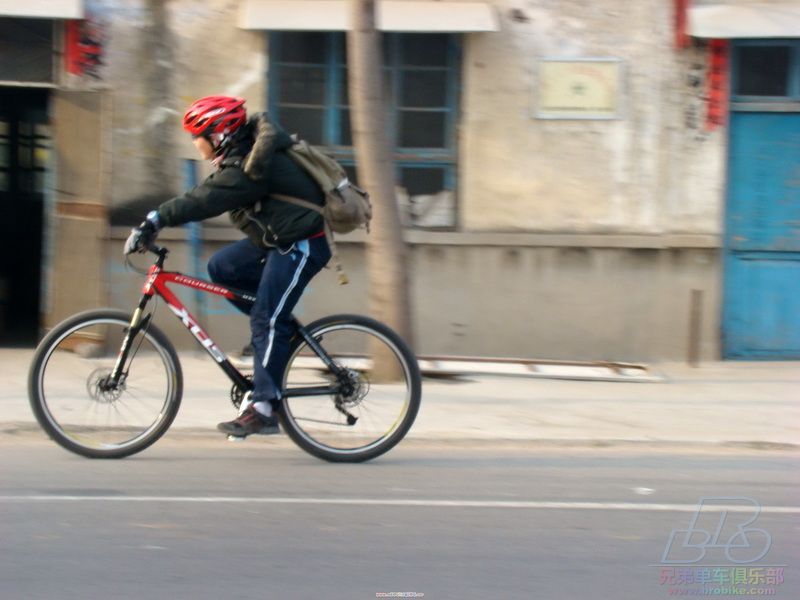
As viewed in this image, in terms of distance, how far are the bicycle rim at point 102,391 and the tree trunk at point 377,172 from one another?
8.59 feet

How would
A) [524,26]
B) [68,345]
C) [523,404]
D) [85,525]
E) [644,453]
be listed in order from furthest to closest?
[524,26] < [523,404] < [644,453] < [68,345] < [85,525]

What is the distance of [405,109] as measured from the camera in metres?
9.82

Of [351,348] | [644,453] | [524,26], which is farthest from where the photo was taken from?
[524,26]

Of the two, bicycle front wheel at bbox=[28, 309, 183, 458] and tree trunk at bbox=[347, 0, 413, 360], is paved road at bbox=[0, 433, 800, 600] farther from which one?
tree trunk at bbox=[347, 0, 413, 360]

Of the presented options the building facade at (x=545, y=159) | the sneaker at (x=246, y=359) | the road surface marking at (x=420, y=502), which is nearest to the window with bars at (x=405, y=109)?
the building facade at (x=545, y=159)

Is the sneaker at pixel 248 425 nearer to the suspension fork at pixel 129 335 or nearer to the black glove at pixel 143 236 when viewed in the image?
the suspension fork at pixel 129 335

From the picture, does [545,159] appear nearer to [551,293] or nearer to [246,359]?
[551,293]

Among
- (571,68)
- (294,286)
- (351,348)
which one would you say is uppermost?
(571,68)

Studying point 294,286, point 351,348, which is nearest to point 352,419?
point 351,348

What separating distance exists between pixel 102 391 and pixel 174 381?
A: 0.36m

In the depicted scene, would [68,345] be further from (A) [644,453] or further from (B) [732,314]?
(B) [732,314]

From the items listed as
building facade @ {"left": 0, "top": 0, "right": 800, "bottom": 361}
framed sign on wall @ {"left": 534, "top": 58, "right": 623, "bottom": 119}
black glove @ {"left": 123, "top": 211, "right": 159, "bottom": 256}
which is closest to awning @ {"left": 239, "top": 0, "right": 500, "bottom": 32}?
building facade @ {"left": 0, "top": 0, "right": 800, "bottom": 361}

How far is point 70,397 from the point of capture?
553cm

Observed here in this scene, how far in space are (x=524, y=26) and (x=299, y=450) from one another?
5.02m
